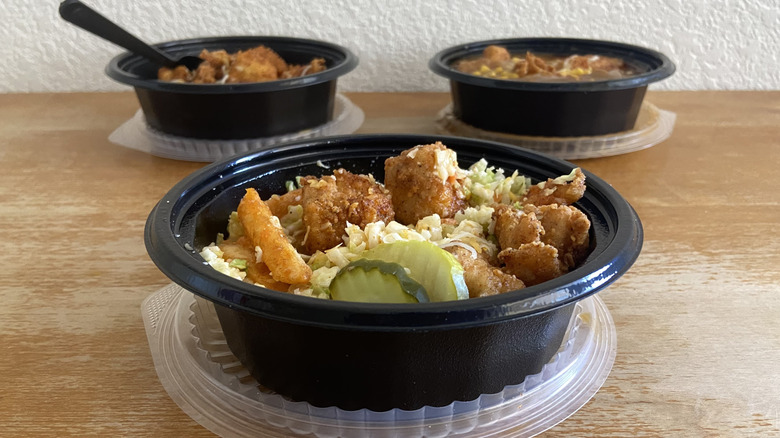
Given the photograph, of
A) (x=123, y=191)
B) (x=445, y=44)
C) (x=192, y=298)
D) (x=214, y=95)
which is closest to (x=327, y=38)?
(x=445, y=44)

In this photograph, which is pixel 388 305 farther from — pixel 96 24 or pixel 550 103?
pixel 96 24

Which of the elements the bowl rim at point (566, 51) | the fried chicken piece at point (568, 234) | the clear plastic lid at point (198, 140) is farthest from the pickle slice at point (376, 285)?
the bowl rim at point (566, 51)

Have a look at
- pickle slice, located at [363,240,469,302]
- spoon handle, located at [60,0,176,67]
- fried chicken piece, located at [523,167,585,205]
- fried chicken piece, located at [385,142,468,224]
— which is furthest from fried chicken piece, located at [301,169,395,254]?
spoon handle, located at [60,0,176,67]

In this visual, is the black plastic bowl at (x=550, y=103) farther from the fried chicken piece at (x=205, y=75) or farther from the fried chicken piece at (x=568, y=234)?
the fried chicken piece at (x=568, y=234)

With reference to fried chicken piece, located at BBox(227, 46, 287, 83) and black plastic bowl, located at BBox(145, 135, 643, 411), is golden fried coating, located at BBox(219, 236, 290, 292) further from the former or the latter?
fried chicken piece, located at BBox(227, 46, 287, 83)

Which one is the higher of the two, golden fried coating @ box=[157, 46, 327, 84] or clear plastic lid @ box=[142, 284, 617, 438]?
golden fried coating @ box=[157, 46, 327, 84]

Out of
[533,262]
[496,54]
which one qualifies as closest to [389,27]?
[496,54]
